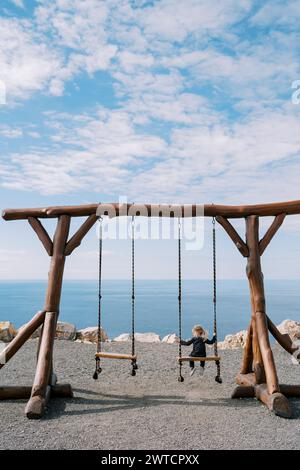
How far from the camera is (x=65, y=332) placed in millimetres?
13023

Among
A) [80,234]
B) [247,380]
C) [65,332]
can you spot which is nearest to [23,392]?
[80,234]

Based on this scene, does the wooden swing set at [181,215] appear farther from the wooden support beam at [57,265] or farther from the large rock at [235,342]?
the large rock at [235,342]

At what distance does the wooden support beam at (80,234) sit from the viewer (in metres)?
7.17

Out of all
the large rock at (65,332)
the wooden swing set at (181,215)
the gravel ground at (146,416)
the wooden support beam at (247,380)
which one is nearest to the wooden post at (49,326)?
the wooden swing set at (181,215)

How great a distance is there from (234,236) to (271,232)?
0.63 m

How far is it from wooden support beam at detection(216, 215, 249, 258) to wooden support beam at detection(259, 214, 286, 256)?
268mm

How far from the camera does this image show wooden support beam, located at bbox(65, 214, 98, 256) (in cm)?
717

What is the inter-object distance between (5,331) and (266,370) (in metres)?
8.27

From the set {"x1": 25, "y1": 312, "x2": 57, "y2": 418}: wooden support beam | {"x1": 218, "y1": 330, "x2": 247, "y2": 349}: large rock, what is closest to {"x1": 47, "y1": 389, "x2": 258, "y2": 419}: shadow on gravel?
{"x1": 25, "y1": 312, "x2": 57, "y2": 418}: wooden support beam

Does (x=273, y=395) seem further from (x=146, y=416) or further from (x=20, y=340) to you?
(x=20, y=340)

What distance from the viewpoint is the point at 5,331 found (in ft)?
40.8
